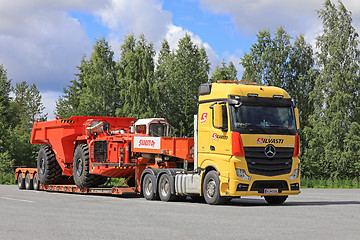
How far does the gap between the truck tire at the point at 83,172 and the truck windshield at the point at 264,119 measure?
335 inches

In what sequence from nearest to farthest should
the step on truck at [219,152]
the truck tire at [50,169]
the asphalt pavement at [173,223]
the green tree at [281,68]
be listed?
the asphalt pavement at [173,223] → the step on truck at [219,152] → the truck tire at [50,169] → the green tree at [281,68]

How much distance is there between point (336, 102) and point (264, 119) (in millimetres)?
33319

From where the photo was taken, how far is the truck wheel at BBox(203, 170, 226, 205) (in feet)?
55.4

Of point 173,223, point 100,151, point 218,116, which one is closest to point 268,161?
point 218,116

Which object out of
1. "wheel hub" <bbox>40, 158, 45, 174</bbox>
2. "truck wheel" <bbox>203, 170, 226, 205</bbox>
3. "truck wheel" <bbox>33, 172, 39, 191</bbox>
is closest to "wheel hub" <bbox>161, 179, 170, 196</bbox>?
"truck wheel" <bbox>203, 170, 226, 205</bbox>

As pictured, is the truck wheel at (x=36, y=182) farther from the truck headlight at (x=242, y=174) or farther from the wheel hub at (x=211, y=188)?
the truck headlight at (x=242, y=174)

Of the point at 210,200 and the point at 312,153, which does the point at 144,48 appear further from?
the point at 210,200

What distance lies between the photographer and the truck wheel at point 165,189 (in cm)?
1884

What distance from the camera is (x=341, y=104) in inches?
1929

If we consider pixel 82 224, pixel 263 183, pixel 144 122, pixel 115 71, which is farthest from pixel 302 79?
pixel 82 224

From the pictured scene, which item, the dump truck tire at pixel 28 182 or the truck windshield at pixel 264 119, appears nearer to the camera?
the truck windshield at pixel 264 119

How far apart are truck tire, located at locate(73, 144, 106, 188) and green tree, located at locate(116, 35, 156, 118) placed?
3852 cm

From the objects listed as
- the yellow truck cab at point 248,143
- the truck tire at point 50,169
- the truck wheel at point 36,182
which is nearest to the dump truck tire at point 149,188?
the yellow truck cab at point 248,143

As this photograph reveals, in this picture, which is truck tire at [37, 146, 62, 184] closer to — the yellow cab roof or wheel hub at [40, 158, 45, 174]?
wheel hub at [40, 158, 45, 174]
